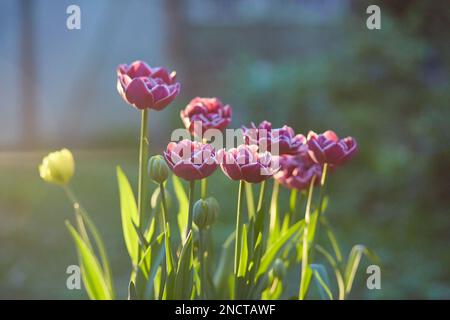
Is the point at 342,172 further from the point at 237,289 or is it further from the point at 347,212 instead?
the point at 237,289

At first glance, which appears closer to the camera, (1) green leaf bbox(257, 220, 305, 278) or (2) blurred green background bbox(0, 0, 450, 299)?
(1) green leaf bbox(257, 220, 305, 278)

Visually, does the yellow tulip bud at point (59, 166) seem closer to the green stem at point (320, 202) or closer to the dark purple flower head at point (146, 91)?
the dark purple flower head at point (146, 91)

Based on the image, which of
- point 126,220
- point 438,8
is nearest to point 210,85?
point 438,8

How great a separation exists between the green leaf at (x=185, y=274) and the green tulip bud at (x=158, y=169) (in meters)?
0.11

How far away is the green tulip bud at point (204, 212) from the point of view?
1.15m

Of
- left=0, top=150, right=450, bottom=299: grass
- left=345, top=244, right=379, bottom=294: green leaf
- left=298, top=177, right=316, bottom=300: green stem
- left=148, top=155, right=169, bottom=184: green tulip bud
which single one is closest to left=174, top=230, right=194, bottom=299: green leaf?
left=148, top=155, right=169, bottom=184: green tulip bud

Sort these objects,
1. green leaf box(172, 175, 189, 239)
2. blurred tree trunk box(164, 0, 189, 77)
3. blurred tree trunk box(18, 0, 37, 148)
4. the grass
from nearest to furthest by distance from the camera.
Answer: green leaf box(172, 175, 189, 239), the grass, blurred tree trunk box(18, 0, 37, 148), blurred tree trunk box(164, 0, 189, 77)

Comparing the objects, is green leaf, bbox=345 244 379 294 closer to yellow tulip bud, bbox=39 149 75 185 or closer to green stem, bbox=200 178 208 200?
green stem, bbox=200 178 208 200

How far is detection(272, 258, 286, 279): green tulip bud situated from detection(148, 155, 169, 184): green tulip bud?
249mm

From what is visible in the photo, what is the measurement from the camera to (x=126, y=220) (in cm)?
130

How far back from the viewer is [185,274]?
1142 mm

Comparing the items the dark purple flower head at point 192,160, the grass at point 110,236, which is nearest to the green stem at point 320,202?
the dark purple flower head at point 192,160

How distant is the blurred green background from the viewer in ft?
8.83
